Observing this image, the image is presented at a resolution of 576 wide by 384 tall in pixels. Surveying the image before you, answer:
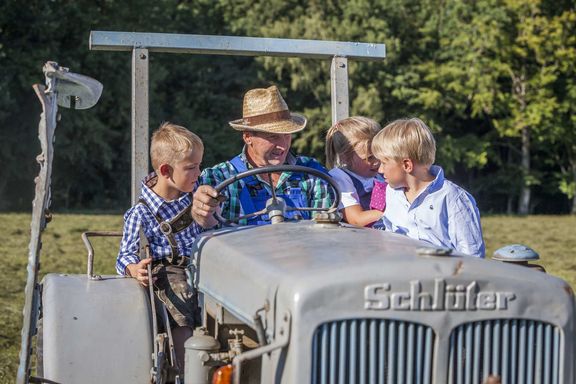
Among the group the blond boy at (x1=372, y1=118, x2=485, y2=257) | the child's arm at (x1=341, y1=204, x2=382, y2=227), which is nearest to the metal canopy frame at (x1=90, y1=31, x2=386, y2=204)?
the child's arm at (x1=341, y1=204, x2=382, y2=227)

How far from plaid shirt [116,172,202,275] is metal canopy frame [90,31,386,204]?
0.92 ft

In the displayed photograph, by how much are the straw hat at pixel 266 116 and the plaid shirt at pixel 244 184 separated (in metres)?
0.17

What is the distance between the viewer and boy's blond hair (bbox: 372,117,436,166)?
167 inches

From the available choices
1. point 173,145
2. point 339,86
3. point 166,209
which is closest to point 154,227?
point 166,209

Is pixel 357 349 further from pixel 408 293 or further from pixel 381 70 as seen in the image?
pixel 381 70

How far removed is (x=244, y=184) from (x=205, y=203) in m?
0.77

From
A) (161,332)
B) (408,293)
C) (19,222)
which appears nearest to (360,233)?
(408,293)

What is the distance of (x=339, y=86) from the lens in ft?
17.9

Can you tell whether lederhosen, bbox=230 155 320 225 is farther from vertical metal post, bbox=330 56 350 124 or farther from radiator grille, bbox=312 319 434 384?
radiator grille, bbox=312 319 434 384

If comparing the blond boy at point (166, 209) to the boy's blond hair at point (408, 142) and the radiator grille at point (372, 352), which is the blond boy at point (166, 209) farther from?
the radiator grille at point (372, 352)

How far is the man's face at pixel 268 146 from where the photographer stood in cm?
494

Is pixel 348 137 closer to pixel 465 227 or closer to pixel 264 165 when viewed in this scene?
pixel 264 165

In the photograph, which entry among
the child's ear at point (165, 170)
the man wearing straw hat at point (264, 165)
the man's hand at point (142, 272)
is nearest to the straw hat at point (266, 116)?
the man wearing straw hat at point (264, 165)

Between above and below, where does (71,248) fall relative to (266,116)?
below
